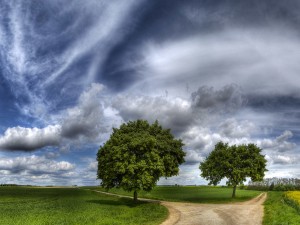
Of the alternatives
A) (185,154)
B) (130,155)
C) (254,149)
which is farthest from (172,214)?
(254,149)

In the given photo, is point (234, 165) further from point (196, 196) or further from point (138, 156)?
point (138, 156)

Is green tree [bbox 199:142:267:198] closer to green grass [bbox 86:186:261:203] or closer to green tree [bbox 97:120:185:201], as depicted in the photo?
green grass [bbox 86:186:261:203]

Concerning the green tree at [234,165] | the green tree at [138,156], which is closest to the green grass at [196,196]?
the green tree at [234,165]

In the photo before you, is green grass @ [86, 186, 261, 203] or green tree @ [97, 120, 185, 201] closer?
green tree @ [97, 120, 185, 201]

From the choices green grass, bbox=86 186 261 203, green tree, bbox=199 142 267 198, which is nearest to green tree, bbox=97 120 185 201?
green grass, bbox=86 186 261 203

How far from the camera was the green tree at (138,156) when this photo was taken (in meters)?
48.0

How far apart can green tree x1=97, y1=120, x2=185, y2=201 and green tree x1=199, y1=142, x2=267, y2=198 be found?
1962 cm

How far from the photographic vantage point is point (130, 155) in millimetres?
49188

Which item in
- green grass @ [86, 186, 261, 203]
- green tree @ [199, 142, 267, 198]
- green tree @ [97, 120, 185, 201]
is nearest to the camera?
green tree @ [97, 120, 185, 201]

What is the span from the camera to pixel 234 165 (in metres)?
71.6

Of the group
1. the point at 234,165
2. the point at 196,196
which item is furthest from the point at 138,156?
the point at 196,196

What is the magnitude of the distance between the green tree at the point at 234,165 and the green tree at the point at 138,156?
19619 mm

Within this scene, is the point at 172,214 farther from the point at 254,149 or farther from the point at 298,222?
the point at 254,149

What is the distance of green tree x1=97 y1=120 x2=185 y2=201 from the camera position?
1889 inches
